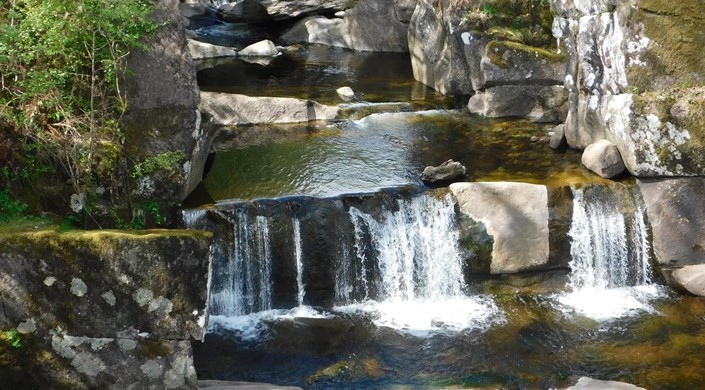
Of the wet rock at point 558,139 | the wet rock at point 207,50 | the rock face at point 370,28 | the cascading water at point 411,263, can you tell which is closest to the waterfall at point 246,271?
the cascading water at point 411,263

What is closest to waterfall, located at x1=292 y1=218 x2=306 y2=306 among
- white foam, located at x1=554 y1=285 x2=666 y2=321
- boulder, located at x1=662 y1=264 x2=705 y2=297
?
white foam, located at x1=554 y1=285 x2=666 y2=321

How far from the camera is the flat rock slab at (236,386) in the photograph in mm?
7043

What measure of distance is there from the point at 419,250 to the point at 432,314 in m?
0.92

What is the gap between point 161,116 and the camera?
366 inches

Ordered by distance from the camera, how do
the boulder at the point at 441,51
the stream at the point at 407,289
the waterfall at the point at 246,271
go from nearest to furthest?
the stream at the point at 407,289 → the waterfall at the point at 246,271 → the boulder at the point at 441,51

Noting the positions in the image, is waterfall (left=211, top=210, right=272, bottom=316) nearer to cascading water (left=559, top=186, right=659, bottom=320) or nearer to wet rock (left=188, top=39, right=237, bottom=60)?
cascading water (left=559, top=186, right=659, bottom=320)

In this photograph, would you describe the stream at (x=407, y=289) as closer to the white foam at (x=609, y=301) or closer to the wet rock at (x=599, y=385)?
the white foam at (x=609, y=301)

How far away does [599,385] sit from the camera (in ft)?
24.6

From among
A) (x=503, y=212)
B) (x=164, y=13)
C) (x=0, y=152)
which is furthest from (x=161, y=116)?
(x=503, y=212)

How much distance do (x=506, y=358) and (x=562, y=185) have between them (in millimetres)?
2973

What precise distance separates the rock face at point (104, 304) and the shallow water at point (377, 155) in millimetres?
3525

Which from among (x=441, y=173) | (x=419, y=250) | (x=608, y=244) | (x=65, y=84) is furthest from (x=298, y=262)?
(x=608, y=244)

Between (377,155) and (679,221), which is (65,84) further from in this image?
(679,221)

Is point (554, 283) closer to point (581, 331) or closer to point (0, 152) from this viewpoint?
point (581, 331)
